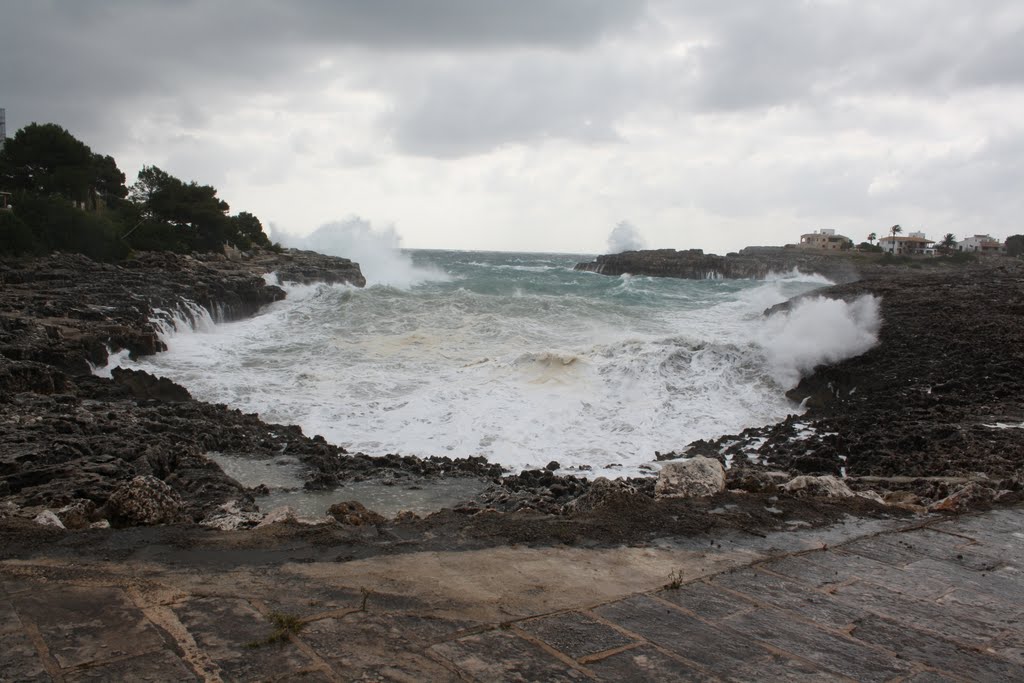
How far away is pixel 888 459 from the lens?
28.7ft

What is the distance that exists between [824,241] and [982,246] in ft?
58.3

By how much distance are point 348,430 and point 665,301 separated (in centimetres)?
2714

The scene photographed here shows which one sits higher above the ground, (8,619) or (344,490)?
(8,619)

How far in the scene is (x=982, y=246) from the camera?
85250 millimetres

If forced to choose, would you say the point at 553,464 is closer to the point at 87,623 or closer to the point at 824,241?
the point at 87,623

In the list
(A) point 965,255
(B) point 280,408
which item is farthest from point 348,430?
(A) point 965,255

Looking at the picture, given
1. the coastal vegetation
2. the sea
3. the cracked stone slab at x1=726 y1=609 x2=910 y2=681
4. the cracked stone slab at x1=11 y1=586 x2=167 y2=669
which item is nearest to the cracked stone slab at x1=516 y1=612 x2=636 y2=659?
the cracked stone slab at x1=726 y1=609 x2=910 y2=681

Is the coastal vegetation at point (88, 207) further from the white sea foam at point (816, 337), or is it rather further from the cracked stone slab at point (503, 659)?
the cracked stone slab at point (503, 659)

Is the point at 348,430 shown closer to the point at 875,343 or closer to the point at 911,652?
the point at 911,652

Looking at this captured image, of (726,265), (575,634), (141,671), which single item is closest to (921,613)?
(575,634)

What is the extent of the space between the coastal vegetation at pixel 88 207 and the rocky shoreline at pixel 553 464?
8791mm

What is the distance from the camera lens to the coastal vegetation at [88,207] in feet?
87.7

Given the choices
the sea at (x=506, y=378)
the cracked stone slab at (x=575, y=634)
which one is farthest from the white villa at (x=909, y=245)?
the cracked stone slab at (x=575, y=634)

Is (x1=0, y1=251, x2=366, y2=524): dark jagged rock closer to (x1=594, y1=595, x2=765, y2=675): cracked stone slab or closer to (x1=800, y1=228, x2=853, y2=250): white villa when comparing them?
(x1=594, y1=595, x2=765, y2=675): cracked stone slab
